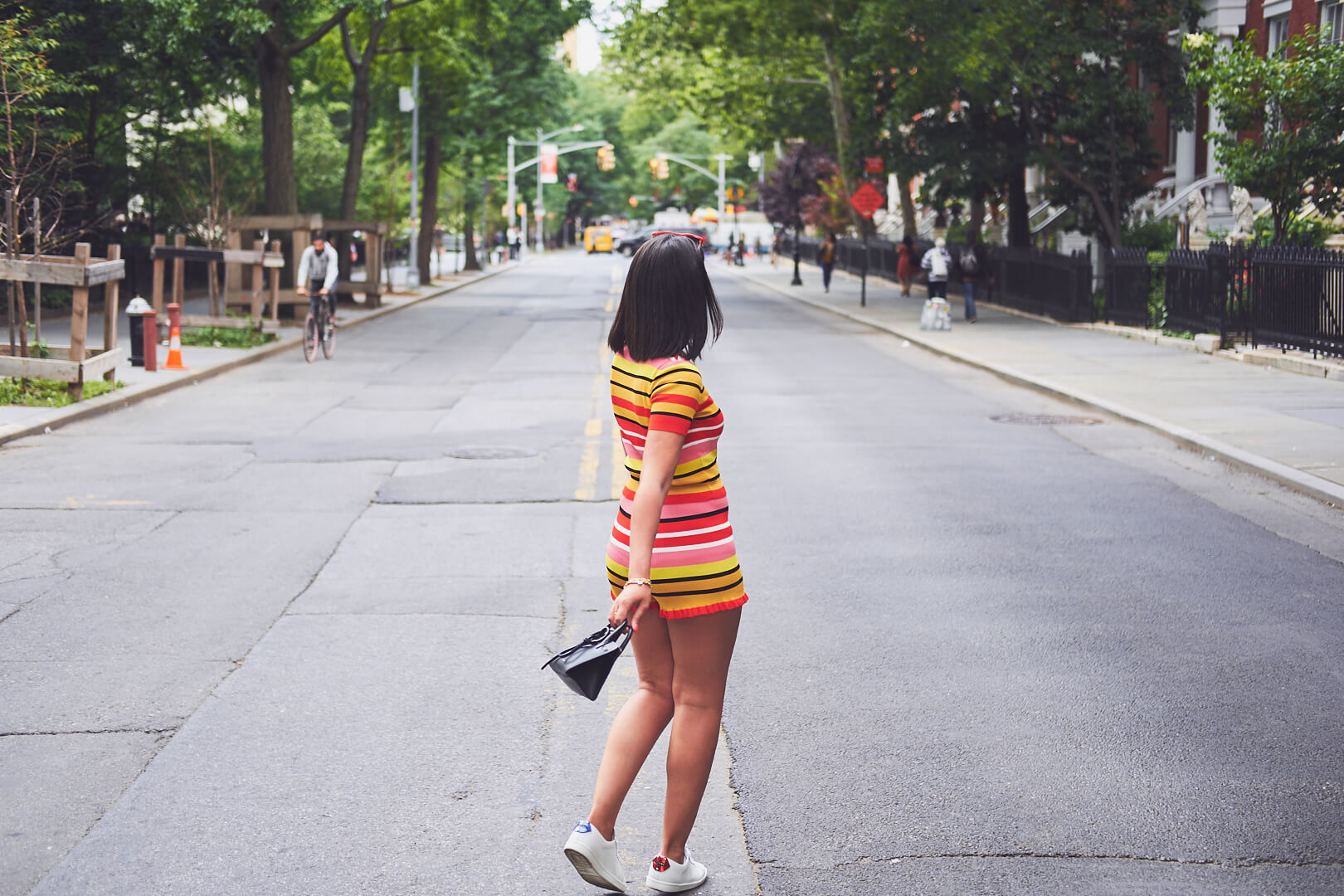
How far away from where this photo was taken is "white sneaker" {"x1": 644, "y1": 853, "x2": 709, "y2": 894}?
3975mm

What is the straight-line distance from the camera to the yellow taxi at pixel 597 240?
99.7 metres

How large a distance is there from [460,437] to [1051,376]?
28.1ft

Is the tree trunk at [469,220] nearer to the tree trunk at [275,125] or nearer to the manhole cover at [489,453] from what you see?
the tree trunk at [275,125]

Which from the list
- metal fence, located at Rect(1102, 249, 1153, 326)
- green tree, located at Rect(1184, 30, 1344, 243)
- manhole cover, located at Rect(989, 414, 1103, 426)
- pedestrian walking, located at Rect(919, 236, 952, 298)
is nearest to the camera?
manhole cover, located at Rect(989, 414, 1103, 426)

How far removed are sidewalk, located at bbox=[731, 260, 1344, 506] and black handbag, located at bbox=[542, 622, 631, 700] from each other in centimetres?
792

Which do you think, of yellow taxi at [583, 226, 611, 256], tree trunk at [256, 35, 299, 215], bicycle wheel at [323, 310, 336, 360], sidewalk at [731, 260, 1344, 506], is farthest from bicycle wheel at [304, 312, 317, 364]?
yellow taxi at [583, 226, 611, 256]

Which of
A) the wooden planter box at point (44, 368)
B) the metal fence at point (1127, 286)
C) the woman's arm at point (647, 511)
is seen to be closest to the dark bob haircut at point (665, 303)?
the woman's arm at point (647, 511)

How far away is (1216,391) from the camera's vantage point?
16.5m

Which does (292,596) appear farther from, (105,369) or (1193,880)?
(105,369)

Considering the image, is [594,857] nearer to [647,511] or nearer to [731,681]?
[647,511]

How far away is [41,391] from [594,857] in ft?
43.5

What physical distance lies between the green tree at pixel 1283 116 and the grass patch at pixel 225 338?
15012mm

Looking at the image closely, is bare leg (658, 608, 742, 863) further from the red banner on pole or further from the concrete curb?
the red banner on pole

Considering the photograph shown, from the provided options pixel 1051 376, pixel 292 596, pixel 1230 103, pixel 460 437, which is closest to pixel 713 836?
pixel 292 596
